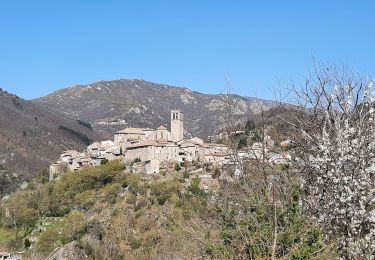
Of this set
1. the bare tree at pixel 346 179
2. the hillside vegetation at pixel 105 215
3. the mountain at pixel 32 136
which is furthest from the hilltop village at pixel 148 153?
the mountain at pixel 32 136

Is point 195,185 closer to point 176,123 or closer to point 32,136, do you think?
point 176,123

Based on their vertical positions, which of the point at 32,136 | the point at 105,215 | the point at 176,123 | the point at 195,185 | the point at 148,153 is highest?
the point at 32,136

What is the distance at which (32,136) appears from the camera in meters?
155

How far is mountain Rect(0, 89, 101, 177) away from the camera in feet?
419

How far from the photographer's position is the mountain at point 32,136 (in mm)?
127562

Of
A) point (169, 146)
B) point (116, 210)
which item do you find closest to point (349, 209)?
point (116, 210)

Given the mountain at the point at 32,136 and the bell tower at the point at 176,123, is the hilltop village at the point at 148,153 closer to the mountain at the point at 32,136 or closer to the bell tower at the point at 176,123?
the bell tower at the point at 176,123

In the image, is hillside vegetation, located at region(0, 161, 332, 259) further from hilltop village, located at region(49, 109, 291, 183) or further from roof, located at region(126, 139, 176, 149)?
roof, located at region(126, 139, 176, 149)

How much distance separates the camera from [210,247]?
8812mm

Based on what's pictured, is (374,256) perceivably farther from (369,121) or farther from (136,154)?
(136,154)

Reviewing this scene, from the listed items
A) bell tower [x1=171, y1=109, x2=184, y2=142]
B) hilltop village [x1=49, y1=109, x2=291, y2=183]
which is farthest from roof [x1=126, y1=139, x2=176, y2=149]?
bell tower [x1=171, y1=109, x2=184, y2=142]

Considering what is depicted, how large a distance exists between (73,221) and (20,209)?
12818 mm

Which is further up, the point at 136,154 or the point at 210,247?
the point at 136,154

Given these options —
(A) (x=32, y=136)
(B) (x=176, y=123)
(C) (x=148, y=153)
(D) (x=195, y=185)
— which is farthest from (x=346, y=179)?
(A) (x=32, y=136)
